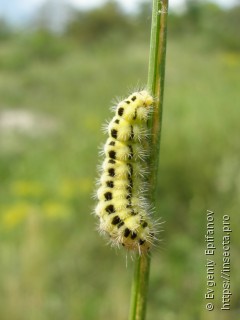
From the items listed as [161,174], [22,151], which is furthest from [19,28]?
[161,174]

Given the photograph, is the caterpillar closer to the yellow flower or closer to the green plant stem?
the green plant stem

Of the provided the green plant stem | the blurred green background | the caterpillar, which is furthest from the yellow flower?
the green plant stem

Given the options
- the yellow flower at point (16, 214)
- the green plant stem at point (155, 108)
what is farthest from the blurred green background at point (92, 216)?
the green plant stem at point (155, 108)

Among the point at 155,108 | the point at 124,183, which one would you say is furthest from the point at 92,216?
the point at 155,108

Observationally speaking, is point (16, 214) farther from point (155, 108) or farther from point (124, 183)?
point (155, 108)

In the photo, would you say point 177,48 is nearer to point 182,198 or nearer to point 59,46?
point 59,46

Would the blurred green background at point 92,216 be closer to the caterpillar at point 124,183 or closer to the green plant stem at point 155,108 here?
the caterpillar at point 124,183
